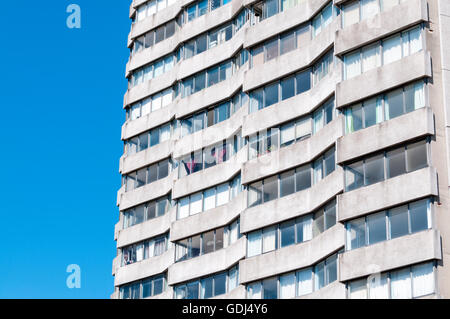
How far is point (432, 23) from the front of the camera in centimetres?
5488

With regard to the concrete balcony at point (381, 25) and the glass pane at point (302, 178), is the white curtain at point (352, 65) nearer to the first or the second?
the concrete balcony at point (381, 25)

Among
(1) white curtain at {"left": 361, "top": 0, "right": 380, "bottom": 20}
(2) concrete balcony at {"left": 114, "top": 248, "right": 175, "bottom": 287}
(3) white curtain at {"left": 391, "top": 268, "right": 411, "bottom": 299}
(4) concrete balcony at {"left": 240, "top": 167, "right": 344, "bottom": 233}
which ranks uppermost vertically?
(1) white curtain at {"left": 361, "top": 0, "right": 380, "bottom": 20}

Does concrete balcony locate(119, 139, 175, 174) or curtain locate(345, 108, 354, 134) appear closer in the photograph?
curtain locate(345, 108, 354, 134)

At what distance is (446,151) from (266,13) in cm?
1974

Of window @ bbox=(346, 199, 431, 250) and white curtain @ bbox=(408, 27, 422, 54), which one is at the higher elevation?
white curtain @ bbox=(408, 27, 422, 54)

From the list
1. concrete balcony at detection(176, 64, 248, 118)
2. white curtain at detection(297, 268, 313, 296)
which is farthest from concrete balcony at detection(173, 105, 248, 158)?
white curtain at detection(297, 268, 313, 296)

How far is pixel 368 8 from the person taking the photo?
189 ft

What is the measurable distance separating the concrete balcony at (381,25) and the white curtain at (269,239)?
37.4 feet

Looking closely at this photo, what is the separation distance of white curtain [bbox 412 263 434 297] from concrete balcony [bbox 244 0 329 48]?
63.2 ft

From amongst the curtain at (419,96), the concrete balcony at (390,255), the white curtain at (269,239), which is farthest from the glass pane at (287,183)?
the curtain at (419,96)

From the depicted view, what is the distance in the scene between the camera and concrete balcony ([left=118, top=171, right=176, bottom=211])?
75000 mm

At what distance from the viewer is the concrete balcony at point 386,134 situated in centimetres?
5219

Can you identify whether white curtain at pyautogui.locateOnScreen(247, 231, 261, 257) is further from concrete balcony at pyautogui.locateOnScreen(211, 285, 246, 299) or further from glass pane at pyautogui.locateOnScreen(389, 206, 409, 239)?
glass pane at pyautogui.locateOnScreen(389, 206, 409, 239)

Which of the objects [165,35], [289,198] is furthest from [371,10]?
[165,35]
